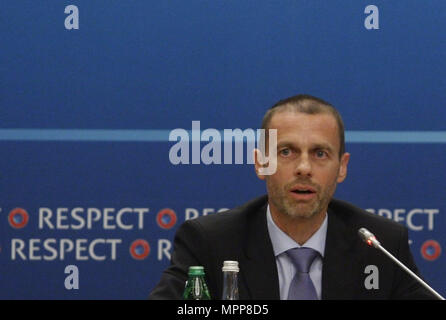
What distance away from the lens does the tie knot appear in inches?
93.2

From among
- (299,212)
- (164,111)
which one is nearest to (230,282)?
(299,212)

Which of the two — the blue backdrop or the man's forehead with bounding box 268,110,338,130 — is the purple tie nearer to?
the man's forehead with bounding box 268,110,338,130

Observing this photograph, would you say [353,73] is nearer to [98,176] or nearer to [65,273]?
[98,176]

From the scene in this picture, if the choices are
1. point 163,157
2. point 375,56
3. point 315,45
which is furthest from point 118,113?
point 375,56

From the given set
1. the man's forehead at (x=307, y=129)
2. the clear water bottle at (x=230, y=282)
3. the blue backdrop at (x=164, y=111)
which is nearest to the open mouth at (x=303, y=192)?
the man's forehead at (x=307, y=129)

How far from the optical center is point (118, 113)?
315 centimetres

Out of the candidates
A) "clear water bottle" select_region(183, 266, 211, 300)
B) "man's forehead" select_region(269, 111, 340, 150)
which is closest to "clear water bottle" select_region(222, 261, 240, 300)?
"clear water bottle" select_region(183, 266, 211, 300)

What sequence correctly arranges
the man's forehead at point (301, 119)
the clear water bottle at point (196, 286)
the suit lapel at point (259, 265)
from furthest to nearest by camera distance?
the man's forehead at point (301, 119), the suit lapel at point (259, 265), the clear water bottle at point (196, 286)

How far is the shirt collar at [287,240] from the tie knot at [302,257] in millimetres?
18

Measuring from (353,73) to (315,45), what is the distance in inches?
7.1

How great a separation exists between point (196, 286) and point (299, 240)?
534 millimetres

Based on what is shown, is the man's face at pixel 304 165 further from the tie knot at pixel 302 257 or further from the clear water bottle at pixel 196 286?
the clear water bottle at pixel 196 286

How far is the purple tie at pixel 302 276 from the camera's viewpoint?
2.29 meters

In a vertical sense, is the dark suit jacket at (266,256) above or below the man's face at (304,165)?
below
